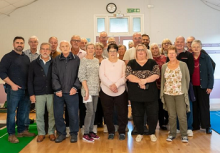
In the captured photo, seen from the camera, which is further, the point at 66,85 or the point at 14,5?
the point at 14,5

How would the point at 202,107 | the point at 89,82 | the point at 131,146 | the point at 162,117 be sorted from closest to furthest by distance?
the point at 131,146
the point at 89,82
the point at 202,107
the point at 162,117

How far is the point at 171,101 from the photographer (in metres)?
3.37

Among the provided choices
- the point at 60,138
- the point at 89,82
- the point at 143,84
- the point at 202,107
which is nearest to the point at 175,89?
the point at 143,84

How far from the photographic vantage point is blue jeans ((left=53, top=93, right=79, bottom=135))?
339 cm

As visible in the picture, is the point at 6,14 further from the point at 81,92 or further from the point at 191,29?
the point at 191,29

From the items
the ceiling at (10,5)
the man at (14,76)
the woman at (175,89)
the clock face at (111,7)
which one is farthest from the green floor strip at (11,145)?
the clock face at (111,7)

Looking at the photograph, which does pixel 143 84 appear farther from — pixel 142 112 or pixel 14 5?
pixel 14 5

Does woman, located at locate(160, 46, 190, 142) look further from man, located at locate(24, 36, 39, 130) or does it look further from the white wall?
the white wall

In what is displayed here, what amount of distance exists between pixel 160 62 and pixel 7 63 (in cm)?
256

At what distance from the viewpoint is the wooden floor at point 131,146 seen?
3.01m

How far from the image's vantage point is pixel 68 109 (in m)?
3.42

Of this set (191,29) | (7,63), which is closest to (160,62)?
(7,63)

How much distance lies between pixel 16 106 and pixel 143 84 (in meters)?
2.10

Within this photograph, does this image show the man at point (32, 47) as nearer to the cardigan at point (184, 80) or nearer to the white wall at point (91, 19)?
the cardigan at point (184, 80)
